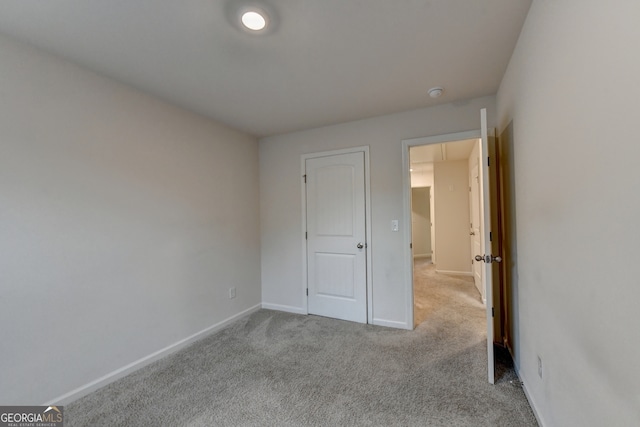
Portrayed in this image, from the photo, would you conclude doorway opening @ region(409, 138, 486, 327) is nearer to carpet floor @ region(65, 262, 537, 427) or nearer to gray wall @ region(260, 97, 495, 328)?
gray wall @ region(260, 97, 495, 328)

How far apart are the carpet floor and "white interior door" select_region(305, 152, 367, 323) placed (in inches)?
16.4

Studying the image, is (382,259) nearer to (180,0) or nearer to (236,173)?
(236,173)

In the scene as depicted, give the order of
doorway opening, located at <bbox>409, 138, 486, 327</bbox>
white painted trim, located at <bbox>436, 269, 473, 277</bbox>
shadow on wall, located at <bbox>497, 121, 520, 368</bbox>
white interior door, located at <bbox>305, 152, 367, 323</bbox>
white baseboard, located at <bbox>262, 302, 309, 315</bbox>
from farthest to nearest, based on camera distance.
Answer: white painted trim, located at <bbox>436, 269, 473, 277</bbox> < doorway opening, located at <bbox>409, 138, 486, 327</bbox> < white baseboard, located at <bbox>262, 302, 309, 315</bbox> < white interior door, located at <bbox>305, 152, 367, 323</bbox> < shadow on wall, located at <bbox>497, 121, 520, 368</bbox>

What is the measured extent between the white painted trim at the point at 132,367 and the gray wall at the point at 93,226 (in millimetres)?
37

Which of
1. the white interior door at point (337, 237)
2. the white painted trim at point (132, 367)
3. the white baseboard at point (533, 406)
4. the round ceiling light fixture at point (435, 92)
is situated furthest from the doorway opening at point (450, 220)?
the white painted trim at point (132, 367)

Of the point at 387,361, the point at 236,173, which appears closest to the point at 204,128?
the point at 236,173

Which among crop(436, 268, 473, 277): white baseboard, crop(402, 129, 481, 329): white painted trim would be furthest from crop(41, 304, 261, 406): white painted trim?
crop(436, 268, 473, 277): white baseboard

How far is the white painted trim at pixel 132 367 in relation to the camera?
1.77 m

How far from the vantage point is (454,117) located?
259cm

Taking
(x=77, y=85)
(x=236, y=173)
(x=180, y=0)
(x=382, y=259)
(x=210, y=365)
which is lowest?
(x=210, y=365)

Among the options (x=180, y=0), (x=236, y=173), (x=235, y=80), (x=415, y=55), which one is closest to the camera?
(x=180, y=0)

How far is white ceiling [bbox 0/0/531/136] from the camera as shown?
1.41 m

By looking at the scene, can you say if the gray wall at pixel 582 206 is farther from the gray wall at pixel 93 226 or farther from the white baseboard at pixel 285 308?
the gray wall at pixel 93 226

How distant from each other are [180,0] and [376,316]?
10.1ft
